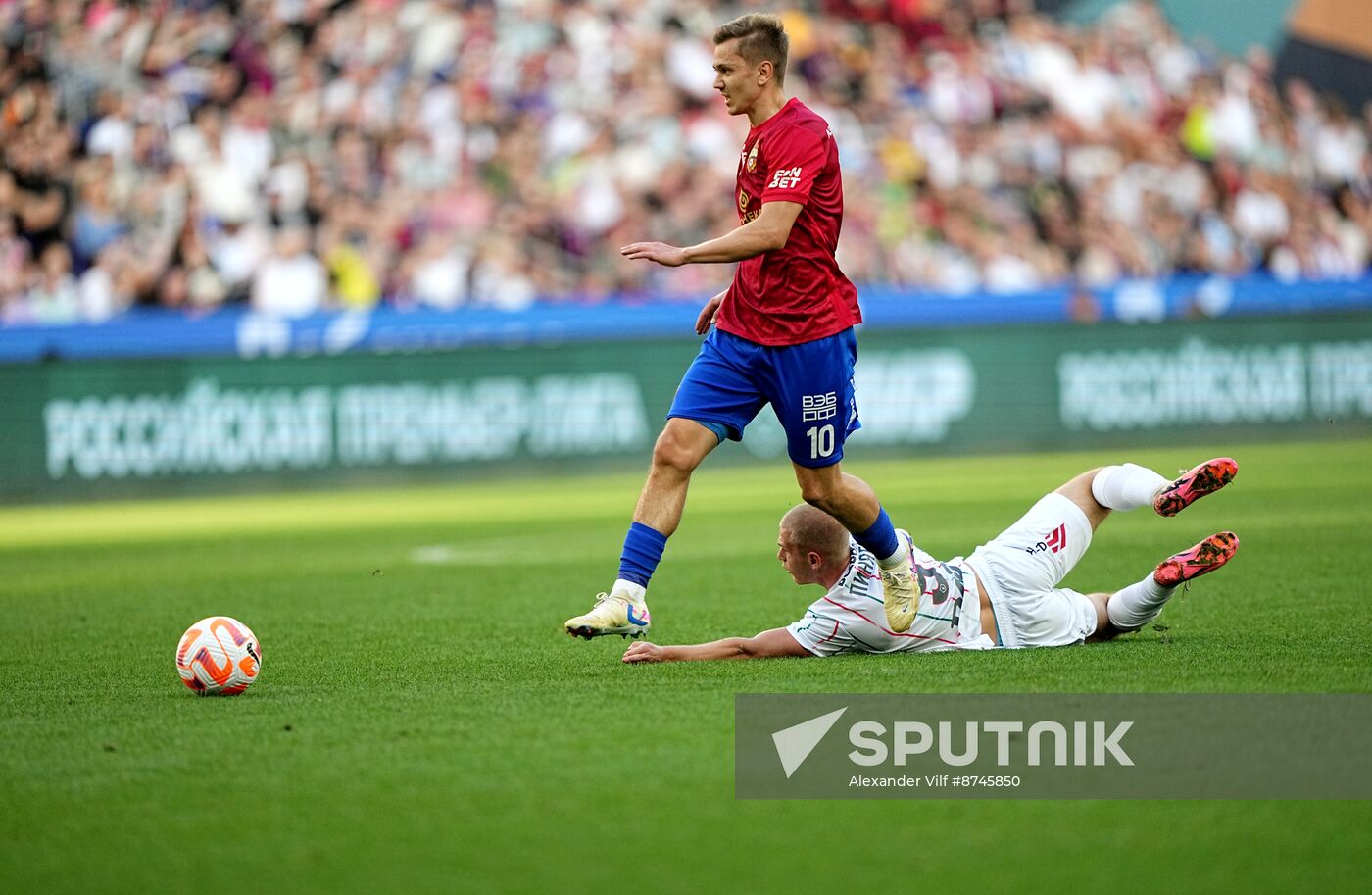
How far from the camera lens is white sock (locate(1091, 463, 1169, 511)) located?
667 cm

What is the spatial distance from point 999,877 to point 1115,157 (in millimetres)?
20274

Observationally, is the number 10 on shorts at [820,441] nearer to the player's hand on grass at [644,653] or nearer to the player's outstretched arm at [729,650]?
the player's outstretched arm at [729,650]

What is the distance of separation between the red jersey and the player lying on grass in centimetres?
71

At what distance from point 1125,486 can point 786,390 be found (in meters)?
1.36

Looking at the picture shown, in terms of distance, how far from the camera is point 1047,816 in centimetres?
416

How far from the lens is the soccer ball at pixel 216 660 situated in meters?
6.21

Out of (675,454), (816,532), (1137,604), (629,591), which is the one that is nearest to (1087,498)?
(1137,604)

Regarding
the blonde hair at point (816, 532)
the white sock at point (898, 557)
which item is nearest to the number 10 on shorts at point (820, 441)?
the blonde hair at point (816, 532)

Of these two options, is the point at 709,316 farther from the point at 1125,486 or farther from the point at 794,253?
the point at 1125,486

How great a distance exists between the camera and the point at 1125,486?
6.73 metres

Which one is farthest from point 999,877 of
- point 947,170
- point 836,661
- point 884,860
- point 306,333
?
point 947,170

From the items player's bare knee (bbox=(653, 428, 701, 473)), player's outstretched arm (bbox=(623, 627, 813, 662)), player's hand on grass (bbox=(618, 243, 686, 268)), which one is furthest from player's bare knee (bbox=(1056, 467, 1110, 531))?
player's hand on grass (bbox=(618, 243, 686, 268))

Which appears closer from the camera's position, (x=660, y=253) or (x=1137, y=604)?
(x=660, y=253)

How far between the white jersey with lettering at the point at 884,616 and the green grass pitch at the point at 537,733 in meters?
0.17
